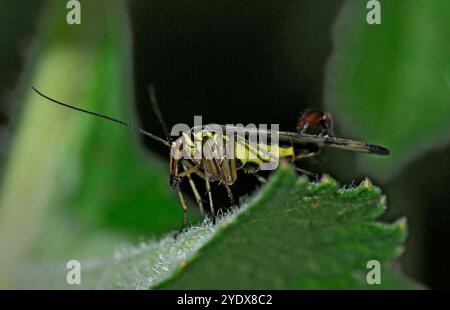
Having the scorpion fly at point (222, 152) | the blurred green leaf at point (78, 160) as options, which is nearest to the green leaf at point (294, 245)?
the scorpion fly at point (222, 152)

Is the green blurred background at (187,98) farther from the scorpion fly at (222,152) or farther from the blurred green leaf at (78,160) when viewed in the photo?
the scorpion fly at (222,152)

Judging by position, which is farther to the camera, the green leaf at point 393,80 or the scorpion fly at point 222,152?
the green leaf at point 393,80

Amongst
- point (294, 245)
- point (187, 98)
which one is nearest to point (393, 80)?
point (187, 98)

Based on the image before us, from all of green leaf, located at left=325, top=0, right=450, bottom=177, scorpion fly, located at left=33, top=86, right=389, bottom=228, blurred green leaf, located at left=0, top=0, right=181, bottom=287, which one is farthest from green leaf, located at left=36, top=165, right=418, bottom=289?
green leaf, located at left=325, top=0, right=450, bottom=177

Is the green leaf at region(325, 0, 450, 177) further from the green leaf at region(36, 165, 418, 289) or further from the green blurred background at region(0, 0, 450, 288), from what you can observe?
the green leaf at region(36, 165, 418, 289)

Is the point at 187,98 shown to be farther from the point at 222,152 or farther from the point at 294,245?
the point at 294,245

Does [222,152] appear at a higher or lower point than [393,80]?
lower
